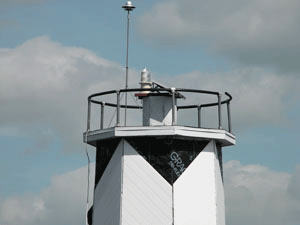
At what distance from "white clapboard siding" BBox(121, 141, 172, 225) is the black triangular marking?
195 millimetres

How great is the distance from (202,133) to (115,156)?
10.4 ft

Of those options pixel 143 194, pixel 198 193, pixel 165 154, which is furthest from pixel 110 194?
pixel 198 193

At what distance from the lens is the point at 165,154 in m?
26.4

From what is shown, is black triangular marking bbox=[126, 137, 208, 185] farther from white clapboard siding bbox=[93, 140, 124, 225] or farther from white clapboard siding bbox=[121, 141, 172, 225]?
white clapboard siding bbox=[93, 140, 124, 225]

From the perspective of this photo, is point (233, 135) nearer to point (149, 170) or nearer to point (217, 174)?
point (217, 174)

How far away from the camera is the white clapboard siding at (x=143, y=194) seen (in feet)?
85.0

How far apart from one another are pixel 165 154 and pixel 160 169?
0.55 meters

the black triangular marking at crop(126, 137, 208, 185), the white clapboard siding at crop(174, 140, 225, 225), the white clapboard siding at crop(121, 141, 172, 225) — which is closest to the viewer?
the white clapboard siding at crop(121, 141, 172, 225)

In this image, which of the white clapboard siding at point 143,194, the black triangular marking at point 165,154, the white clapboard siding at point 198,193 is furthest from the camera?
the black triangular marking at point 165,154

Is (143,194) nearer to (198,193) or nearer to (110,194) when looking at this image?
(110,194)

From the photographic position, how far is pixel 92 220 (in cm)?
2750

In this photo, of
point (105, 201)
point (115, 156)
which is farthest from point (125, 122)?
point (105, 201)

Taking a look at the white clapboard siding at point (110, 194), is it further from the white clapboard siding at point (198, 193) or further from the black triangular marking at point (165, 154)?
the white clapboard siding at point (198, 193)

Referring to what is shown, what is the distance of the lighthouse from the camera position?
85.3 feet
